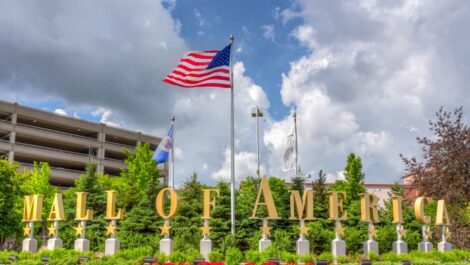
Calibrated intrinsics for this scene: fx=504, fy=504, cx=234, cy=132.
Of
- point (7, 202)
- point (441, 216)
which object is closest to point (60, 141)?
point (7, 202)

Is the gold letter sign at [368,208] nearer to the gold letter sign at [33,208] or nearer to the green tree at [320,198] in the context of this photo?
the green tree at [320,198]

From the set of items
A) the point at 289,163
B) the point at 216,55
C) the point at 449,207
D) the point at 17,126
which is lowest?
the point at 449,207

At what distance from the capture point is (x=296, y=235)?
116 feet

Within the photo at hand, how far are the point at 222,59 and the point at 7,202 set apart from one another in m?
22.7

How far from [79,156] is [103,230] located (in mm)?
37935

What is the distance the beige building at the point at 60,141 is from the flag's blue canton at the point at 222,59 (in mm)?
49626

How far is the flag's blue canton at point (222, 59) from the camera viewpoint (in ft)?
89.6

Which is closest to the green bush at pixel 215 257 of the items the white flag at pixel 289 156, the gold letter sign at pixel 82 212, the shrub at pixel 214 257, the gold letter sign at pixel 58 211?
the shrub at pixel 214 257

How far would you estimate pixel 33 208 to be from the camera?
3058 cm

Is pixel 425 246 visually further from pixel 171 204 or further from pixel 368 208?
pixel 171 204

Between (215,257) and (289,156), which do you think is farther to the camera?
(289,156)

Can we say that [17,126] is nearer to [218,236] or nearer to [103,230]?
[103,230]

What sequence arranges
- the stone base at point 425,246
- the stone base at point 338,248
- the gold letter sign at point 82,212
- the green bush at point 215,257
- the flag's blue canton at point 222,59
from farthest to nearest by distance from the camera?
the stone base at point 425,246 < the gold letter sign at point 82,212 < the flag's blue canton at point 222,59 < the stone base at point 338,248 < the green bush at point 215,257

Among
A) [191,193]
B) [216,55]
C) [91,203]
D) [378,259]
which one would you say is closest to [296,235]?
[191,193]
